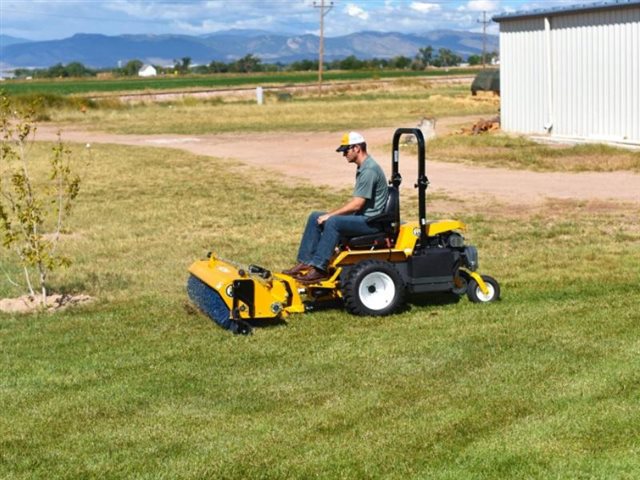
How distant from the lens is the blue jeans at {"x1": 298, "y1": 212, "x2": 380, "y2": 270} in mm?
→ 9180

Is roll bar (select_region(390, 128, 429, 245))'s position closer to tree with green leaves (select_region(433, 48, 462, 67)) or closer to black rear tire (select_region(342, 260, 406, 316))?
black rear tire (select_region(342, 260, 406, 316))

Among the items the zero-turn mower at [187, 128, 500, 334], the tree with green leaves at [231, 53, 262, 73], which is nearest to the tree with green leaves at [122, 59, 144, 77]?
the tree with green leaves at [231, 53, 262, 73]

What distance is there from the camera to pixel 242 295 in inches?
342

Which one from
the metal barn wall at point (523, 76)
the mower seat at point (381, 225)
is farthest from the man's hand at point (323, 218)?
the metal barn wall at point (523, 76)

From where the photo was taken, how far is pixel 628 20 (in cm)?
2334

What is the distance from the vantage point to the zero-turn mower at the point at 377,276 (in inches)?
352

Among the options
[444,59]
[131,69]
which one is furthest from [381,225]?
[444,59]

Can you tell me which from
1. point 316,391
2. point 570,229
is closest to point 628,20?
point 570,229

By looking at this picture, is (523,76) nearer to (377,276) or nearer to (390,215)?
(390,215)

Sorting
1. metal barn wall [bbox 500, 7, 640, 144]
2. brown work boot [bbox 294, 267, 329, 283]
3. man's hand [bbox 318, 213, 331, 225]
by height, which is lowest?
brown work boot [bbox 294, 267, 329, 283]

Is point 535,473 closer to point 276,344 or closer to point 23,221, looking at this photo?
point 276,344

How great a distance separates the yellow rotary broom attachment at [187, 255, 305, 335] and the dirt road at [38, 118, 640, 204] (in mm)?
8771

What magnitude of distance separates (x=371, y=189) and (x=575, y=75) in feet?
56.0

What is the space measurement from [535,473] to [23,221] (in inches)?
247
